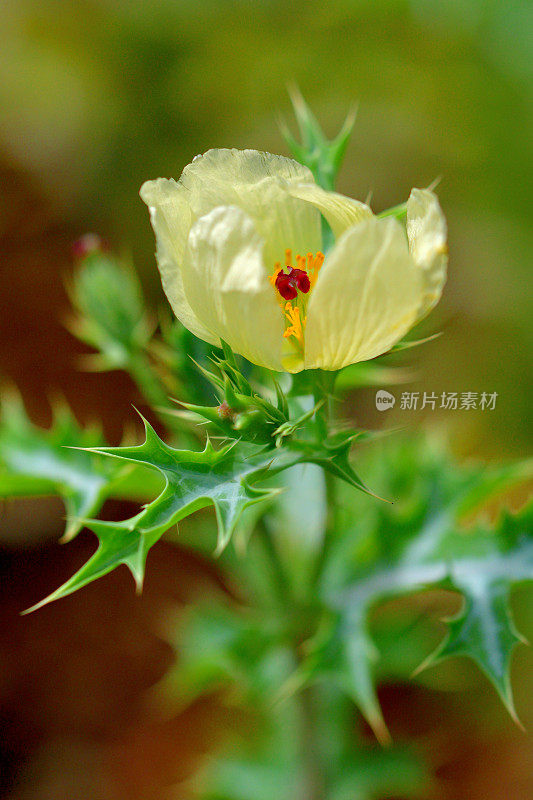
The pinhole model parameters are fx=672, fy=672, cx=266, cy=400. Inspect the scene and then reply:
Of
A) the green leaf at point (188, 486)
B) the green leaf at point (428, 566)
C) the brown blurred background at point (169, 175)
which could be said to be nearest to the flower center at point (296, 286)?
the green leaf at point (188, 486)

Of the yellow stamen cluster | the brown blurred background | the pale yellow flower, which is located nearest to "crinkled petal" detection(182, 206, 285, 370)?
the pale yellow flower

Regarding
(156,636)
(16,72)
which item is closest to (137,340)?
(156,636)

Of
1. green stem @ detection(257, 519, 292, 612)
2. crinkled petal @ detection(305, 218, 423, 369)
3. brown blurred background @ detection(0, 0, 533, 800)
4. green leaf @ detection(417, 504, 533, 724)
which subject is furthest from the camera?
brown blurred background @ detection(0, 0, 533, 800)

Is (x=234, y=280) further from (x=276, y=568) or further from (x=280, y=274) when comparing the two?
(x=276, y=568)

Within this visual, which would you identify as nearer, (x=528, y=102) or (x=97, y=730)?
(x=97, y=730)

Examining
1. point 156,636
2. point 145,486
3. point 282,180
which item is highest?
point 282,180

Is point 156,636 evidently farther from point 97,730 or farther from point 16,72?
point 16,72

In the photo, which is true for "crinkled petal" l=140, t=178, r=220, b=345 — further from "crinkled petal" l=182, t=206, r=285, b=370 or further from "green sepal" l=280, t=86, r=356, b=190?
"green sepal" l=280, t=86, r=356, b=190
